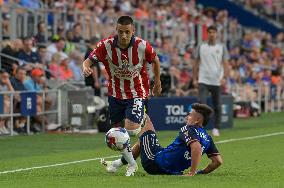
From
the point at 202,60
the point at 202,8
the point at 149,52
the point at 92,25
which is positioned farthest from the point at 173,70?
the point at 149,52

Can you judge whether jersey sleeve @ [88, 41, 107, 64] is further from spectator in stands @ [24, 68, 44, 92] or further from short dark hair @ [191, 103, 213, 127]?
spectator in stands @ [24, 68, 44, 92]

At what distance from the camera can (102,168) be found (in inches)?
557

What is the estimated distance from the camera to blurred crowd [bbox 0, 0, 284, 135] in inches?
960

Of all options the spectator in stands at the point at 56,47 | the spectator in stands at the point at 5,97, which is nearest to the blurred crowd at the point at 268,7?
the spectator in stands at the point at 56,47

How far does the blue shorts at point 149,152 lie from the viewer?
497 inches

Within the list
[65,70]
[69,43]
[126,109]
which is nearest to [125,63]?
[126,109]

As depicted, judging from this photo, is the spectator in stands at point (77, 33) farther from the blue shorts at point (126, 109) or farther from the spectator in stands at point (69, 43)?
the blue shorts at point (126, 109)

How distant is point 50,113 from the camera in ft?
76.1

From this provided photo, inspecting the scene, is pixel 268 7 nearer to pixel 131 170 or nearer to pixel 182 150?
pixel 131 170

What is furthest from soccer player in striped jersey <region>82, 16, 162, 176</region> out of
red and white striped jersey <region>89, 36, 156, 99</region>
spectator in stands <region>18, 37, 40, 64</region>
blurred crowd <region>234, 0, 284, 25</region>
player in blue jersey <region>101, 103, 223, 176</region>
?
blurred crowd <region>234, 0, 284, 25</region>

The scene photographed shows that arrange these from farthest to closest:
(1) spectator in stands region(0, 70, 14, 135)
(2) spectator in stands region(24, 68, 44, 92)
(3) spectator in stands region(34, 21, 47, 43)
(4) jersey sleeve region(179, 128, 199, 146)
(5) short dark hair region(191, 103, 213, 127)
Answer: (3) spectator in stands region(34, 21, 47, 43), (2) spectator in stands region(24, 68, 44, 92), (1) spectator in stands region(0, 70, 14, 135), (5) short dark hair region(191, 103, 213, 127), (4) jersey sleeve region(179, 128, 199, 146)

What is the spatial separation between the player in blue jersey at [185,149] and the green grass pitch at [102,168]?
0.17 m

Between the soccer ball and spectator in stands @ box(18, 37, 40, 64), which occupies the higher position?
spectator in stands @ box(18, 37, 40, 64)

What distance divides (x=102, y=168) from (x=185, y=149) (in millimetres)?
2074
